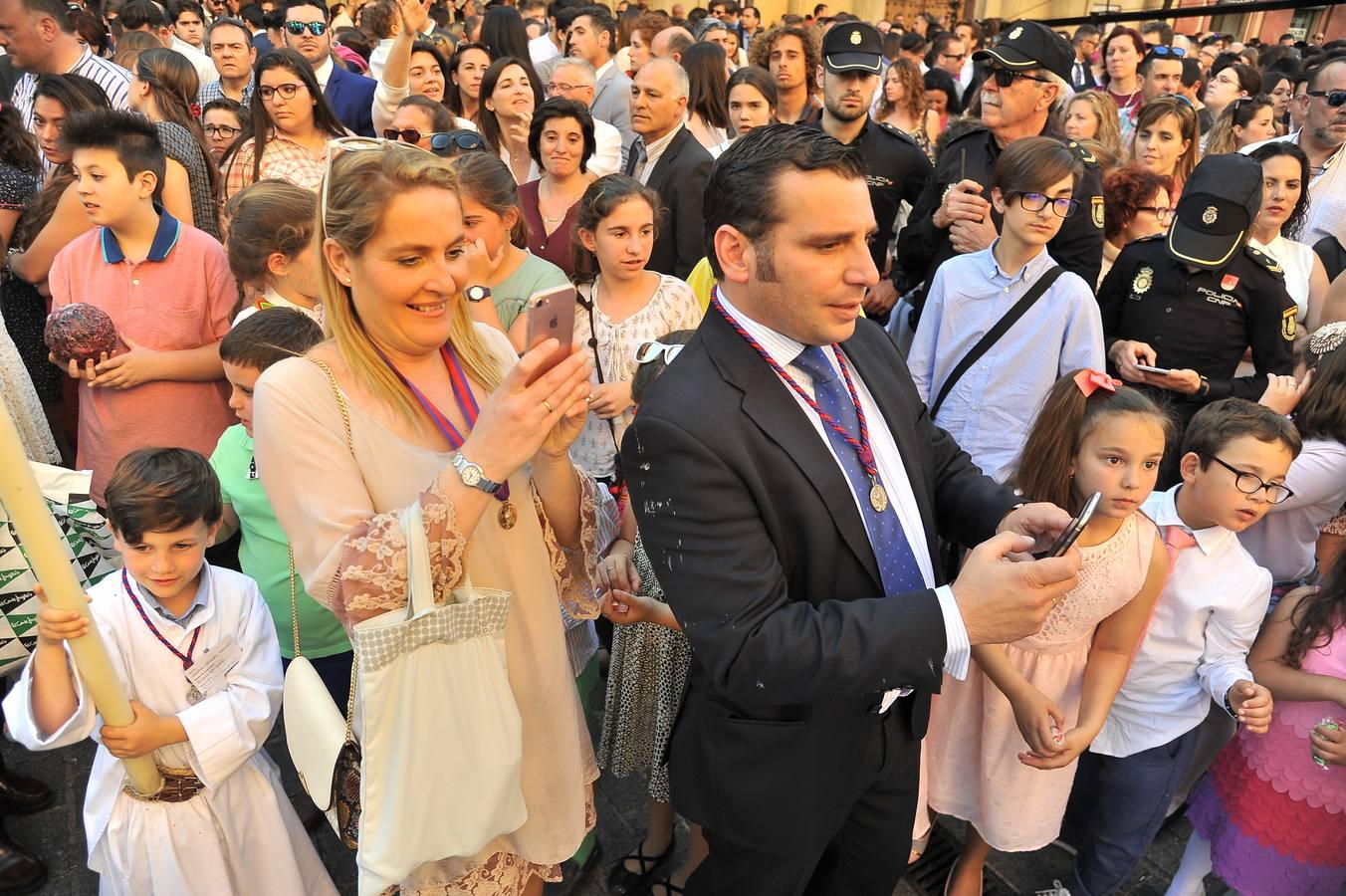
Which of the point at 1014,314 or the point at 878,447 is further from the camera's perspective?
the point at 1014,314

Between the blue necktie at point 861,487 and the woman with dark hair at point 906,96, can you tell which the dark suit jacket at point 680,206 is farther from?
the woman with dark hair at point 906,96

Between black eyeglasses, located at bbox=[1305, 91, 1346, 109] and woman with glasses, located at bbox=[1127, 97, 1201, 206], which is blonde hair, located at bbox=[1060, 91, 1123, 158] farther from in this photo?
black eyeglasses, located at bbox=[1305, 91, 1346, 109]

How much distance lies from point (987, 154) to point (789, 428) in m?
3.24

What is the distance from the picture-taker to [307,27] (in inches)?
253

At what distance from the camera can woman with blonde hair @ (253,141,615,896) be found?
1.60 meters

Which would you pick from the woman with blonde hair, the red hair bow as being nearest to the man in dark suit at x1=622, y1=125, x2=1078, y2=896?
the woman with blonde hair

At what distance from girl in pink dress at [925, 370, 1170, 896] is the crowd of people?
0.04 ft

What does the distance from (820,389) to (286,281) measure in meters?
2.19

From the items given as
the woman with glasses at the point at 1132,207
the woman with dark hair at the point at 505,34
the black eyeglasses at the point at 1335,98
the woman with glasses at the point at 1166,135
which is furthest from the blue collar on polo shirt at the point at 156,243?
the black eyeglasses at the point at 1335,98

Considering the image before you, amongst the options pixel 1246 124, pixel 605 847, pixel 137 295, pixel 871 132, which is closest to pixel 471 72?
pixel 871 132

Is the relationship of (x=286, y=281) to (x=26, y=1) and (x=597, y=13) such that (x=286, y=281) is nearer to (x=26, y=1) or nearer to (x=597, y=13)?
(x=26, y=1)

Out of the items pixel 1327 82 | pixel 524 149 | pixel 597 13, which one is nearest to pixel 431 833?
pixel 524 149

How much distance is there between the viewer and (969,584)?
162cm

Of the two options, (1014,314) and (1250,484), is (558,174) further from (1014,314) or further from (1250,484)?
(1250,484)
